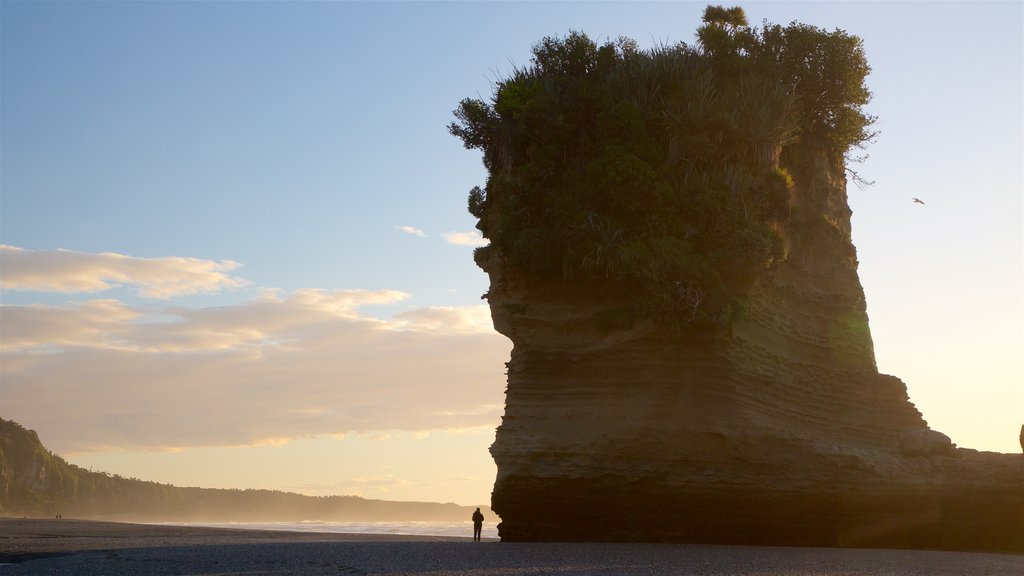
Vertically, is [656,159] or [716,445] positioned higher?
[656,159]

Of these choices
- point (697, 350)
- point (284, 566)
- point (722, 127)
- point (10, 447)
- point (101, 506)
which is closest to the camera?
point (284, 566)

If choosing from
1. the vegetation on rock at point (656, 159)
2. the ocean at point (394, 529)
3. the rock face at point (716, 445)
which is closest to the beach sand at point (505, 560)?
the rock face at point (716, 445)

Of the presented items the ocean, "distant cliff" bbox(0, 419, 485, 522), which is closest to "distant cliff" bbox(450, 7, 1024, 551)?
the ocean

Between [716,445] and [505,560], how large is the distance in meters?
7.12

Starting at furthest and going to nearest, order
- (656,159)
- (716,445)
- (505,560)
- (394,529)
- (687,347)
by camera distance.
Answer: (394,529) < (656,159) < (687,347) < (716,445) < (505,560)

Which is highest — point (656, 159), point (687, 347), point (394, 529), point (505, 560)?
point (656, 159)

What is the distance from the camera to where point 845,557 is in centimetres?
2042

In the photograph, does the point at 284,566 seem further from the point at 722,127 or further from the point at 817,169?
the point at 817,169

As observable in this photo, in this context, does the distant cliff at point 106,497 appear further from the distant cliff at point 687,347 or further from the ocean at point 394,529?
the distant cliff at point 687,347

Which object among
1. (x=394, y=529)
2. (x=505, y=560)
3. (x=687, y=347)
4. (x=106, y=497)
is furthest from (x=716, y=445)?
(x=106, y=497)

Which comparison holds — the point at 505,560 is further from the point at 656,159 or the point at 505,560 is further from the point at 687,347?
the point at 656,159

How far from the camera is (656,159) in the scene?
25406 millimetres

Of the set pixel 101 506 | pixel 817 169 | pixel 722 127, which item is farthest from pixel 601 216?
pixel 101 506

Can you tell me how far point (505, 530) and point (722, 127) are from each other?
43.0 ft
